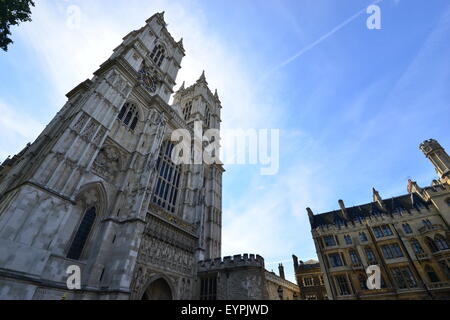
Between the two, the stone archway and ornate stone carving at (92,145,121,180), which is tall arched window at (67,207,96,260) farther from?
the stone archway

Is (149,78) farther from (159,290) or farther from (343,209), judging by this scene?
(343,209)

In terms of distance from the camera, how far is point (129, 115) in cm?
2250

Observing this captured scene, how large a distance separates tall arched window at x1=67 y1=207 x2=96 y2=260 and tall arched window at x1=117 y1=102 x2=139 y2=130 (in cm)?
910

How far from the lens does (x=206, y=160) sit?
3155cm

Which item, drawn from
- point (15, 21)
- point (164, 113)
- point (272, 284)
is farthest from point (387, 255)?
point (15, 21)

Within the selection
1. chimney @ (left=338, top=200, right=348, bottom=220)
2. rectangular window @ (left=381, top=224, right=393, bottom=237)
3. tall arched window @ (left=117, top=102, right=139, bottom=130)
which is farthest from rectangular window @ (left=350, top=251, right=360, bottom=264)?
tall arched window @ (left=117, top=102, right=139, bottom=130)

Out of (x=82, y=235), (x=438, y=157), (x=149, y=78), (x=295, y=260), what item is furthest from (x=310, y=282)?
(x=149, y=78)

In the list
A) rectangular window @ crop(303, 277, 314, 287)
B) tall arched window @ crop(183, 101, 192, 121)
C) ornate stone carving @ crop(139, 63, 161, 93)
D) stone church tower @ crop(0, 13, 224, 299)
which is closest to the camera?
stone church tower @ crop(0, 13, 224, 299)

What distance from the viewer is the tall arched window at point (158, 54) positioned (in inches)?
1201

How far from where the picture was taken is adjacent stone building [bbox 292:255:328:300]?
107ft

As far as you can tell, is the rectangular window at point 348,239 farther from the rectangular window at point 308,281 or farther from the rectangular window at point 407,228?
the rectangular window at point 308,281

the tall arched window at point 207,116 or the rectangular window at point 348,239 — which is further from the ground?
the tall arched window at point 207,116

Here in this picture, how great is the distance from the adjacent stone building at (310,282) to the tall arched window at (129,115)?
33238mm

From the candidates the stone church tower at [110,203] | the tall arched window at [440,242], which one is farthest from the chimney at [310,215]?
the stone church tower at [110,203]
